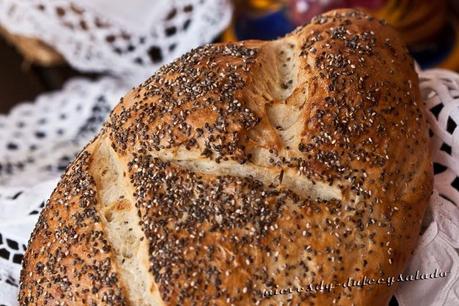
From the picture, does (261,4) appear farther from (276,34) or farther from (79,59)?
(79,59)

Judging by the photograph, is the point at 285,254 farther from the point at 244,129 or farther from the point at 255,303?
the point at 244,129

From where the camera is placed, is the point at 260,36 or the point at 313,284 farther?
the point at 260,36

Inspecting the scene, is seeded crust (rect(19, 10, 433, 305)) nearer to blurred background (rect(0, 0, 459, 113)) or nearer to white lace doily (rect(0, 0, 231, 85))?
blurred background (rect(0, 0, 459, 113))

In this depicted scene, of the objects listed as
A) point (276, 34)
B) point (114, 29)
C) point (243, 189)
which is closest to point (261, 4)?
point (276, 34)

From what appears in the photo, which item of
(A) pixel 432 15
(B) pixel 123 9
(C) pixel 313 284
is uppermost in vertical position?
(B) pixel 123 9

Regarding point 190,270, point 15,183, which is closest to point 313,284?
point 190,270

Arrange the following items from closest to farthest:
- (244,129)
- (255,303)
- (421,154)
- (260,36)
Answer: (255,303), (244,129), (421,154), (260,36)
